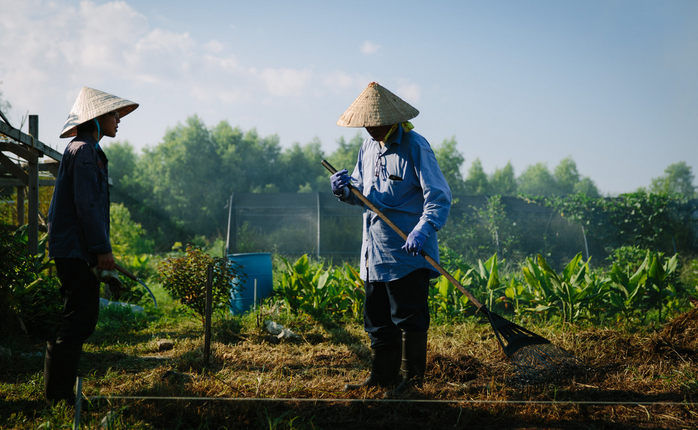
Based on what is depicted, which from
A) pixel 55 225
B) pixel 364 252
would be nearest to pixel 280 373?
pixel 364 252

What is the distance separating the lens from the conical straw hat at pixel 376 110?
2627 mm

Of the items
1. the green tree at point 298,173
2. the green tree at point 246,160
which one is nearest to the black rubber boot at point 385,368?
the green tree at point 246,160

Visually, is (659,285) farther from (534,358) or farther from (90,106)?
(90,106)

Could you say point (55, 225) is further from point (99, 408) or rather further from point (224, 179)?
point (224, 179)

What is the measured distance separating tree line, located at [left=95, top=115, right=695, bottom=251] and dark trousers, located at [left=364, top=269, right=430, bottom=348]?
51.1ft

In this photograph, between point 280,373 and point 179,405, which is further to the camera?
point 280,373

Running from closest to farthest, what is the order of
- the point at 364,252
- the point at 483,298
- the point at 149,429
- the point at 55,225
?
1. the point at 149,429
2. the point at 55,225
3. the point at 364,252
4. the point at 483,298

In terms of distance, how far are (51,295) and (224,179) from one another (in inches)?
772

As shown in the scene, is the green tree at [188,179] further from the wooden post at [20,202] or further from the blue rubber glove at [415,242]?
the blue rubber glove at [415,242]

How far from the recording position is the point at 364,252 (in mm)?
2807

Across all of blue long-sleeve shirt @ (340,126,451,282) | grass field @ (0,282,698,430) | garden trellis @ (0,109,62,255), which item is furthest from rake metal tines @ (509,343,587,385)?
garden trellis @ (0,109,62,255)

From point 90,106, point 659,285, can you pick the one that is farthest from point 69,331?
point 659,285

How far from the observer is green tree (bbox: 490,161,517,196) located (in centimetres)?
3872

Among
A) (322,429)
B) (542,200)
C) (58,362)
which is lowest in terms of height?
(322,429)
